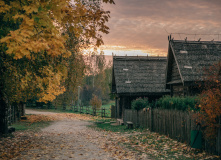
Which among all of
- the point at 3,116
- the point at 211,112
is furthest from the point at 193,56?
the point at 3,116

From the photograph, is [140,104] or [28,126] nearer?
[140,104]

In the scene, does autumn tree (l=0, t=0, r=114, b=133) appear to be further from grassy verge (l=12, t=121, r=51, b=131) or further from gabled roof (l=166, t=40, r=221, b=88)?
gabled roof (l=166, t=40, r=221, b=88)

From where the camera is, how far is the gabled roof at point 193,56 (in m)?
16.8

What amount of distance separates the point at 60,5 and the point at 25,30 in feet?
3.66

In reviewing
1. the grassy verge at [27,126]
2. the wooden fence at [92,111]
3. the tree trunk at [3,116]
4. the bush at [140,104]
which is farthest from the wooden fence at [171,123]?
the wooden fence at [92,111]

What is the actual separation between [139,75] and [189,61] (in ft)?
29.4

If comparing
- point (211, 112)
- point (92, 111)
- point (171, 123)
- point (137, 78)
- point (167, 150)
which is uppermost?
point (137, 78)

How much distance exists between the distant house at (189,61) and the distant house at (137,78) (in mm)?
4352

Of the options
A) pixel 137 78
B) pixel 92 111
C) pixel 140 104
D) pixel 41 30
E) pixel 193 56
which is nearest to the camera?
pixel 41 30

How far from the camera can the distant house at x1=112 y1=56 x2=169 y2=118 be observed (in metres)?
24.4

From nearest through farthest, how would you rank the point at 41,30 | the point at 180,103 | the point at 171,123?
the point at 41,30, the point at 180,103, the point at 171,123

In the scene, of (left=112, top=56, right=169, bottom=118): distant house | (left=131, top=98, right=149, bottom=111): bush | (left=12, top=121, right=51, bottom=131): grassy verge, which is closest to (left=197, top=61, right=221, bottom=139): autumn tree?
(left=131, top=98, right=149, bottom=111): bush

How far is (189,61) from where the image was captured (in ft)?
57.4

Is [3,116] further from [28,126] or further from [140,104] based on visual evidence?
[140,104]
